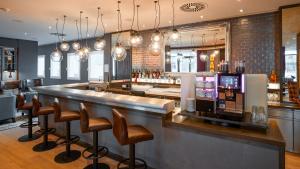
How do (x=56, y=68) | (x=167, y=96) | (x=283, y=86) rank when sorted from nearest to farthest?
(x=283, y=86) → (x=167, y=96) → (x=56, y=68)

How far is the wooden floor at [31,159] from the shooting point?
10.0ft

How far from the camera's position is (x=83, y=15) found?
16.2 ft

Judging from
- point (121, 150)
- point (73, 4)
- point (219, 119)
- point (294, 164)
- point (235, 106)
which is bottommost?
point (294, 164)

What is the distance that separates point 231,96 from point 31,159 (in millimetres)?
3263

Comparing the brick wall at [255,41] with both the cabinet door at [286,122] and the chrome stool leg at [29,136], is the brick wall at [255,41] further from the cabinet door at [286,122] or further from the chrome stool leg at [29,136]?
the chrome stool leg at [29,136]

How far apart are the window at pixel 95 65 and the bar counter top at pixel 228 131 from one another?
22.9 feet

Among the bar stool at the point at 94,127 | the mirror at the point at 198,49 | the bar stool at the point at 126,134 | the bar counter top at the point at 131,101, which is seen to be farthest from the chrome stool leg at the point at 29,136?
the mirror at the point at 198,49

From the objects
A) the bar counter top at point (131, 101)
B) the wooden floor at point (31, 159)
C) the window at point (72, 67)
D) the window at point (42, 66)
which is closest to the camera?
the bar counter top at point (131, 101)

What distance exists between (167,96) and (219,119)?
254 centimetres

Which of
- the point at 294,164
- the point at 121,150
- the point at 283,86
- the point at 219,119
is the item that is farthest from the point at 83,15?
the point at 294,164

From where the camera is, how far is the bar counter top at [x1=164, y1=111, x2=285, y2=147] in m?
1.81

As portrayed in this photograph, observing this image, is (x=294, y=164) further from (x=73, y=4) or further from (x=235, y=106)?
(x=73, y=4)

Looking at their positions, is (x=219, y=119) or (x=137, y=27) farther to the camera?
(x=137, y=27)

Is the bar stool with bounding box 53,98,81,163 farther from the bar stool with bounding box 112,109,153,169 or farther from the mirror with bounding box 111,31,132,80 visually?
the mirror with bounding box 111,31,132,80
